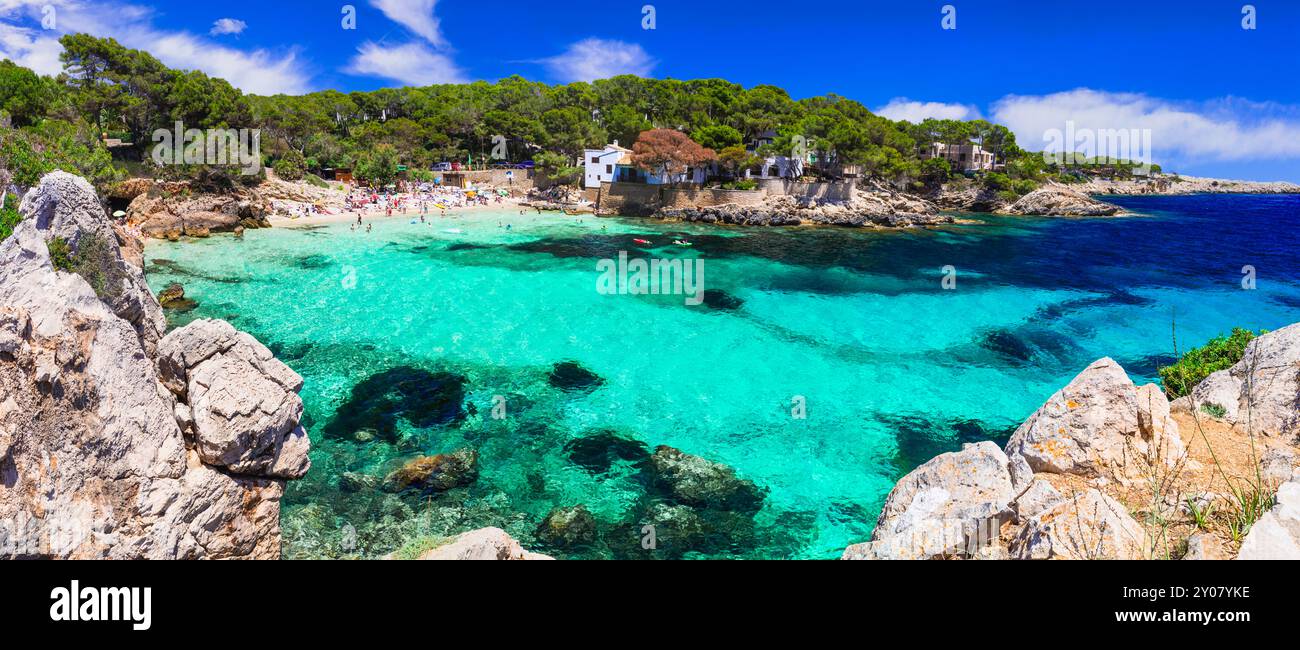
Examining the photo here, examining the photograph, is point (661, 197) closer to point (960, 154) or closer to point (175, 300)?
point (175, 300)

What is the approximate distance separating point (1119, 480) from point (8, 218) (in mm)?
24610

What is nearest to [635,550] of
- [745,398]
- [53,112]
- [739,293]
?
[745,398]

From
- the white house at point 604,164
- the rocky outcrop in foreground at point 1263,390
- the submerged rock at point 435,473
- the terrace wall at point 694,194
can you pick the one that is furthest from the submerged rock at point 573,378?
the white house at point 604,164

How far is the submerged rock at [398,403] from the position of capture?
1725cm

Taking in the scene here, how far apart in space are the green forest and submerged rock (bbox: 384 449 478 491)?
25707 mm

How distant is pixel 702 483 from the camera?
603 inches

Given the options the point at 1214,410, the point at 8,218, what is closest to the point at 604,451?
the point at 1214,410

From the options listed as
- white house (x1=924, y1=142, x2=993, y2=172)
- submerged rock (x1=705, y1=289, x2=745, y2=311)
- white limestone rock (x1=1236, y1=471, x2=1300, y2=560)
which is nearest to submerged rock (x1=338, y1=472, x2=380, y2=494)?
white limestone rock (x1=1236, y1=471, x2=1300, y2=560)

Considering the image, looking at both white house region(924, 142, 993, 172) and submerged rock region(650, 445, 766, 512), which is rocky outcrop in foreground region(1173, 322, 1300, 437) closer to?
submerged rock region(650, 445, 766, 512)

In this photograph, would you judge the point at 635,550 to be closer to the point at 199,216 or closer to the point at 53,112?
the point at 199,216

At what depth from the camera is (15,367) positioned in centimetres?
812

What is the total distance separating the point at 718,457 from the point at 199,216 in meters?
47.4

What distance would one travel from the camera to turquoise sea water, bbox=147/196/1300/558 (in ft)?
46.8
